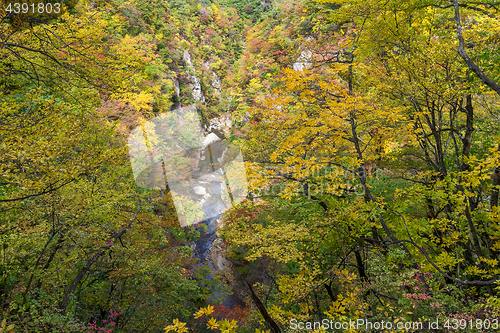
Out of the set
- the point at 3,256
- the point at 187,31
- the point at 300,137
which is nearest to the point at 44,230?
the point at 3,256

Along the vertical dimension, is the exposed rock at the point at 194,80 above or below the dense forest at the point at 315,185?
above

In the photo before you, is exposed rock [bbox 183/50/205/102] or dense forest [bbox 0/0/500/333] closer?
dense forest [bbox 0/0/500/333]

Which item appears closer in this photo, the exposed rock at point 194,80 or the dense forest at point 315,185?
the dense forest at point 315,185

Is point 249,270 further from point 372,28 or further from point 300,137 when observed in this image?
point 372,28

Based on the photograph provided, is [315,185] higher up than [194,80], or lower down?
lower down

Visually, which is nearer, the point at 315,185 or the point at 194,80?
the point at 315,185

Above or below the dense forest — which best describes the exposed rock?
above

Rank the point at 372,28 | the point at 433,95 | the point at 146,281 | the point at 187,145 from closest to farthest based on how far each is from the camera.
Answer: the point at 433,95, the point at 372,28, the point at 146,281, the point at 187,145

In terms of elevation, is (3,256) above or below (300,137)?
below
